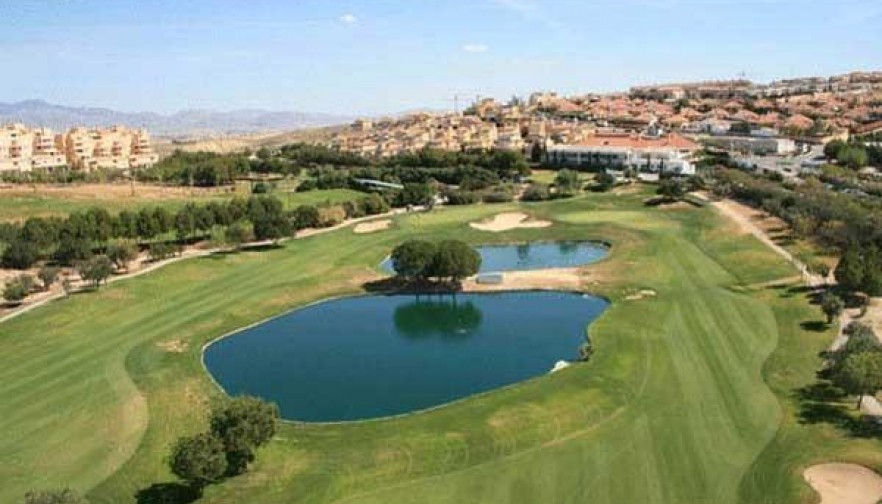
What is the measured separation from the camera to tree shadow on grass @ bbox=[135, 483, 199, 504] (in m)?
28.3

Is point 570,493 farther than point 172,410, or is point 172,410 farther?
point 172,410

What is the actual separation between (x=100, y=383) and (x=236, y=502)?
1569 centimetres

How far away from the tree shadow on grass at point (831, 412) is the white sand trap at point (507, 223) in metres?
44.4

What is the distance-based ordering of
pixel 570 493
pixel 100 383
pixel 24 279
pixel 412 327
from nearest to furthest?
pixel 570 493 → pixel 100 383 → pixel 412 327 → pixel 24 279

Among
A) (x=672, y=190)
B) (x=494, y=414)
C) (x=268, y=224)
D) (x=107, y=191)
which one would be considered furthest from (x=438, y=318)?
(x=107, y=191)

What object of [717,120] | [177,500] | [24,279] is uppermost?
[717,120]

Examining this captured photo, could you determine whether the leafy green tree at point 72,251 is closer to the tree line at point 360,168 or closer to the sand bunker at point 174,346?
the sand bunker at point 174,346

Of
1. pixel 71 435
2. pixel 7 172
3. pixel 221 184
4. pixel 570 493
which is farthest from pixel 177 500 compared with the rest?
pixel 7 172

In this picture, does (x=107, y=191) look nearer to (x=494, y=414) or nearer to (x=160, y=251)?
(x=160, y=251)

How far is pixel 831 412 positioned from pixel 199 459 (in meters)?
25.8

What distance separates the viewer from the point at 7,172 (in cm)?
11656

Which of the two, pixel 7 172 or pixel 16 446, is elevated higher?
pixel 7 172

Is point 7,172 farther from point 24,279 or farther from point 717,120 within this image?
point 717,120

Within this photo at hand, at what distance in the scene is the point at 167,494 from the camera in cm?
2870
